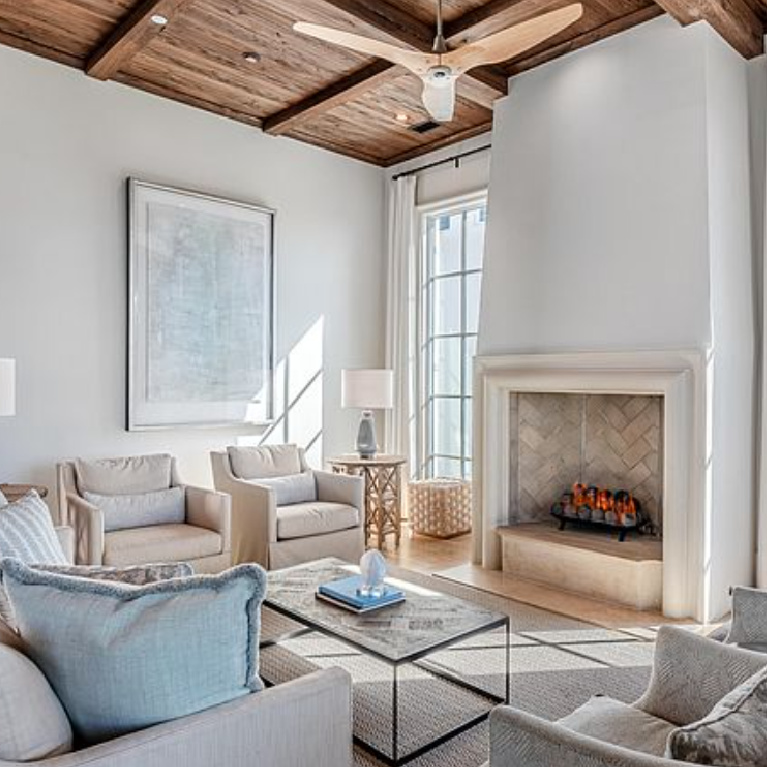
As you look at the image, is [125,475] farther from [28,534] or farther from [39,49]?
→ [39,49]

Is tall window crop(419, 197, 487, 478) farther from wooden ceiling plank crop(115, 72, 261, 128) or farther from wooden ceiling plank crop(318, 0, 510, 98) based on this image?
wooden ceiling plank crop(318, 0, 510, 98)

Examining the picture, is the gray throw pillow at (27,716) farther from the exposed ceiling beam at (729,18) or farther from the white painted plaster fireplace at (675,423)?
the exposed ceiling beam at (729,18)

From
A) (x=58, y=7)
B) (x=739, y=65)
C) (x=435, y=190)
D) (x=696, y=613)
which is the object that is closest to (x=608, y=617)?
(x=696, y=613)

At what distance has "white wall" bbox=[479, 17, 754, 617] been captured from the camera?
12.3ft

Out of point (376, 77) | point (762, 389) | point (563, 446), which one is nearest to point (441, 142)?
point (376, 77)

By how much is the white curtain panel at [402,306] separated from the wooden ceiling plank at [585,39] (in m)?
1.87

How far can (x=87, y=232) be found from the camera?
4.68 m

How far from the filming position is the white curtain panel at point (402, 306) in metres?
6.36

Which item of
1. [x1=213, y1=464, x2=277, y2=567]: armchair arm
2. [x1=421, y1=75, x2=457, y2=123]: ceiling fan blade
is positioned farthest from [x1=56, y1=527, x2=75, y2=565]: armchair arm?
[x1=421, y1=75, x2=457, y2=123]: ceiling fan blade

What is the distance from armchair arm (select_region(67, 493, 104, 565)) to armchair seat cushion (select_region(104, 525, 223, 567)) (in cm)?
7

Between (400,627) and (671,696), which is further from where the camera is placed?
(400,627)

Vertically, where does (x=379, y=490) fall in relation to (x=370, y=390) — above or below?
below

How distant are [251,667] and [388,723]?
1325 millimetres

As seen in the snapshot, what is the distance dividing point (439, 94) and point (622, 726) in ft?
8.60
